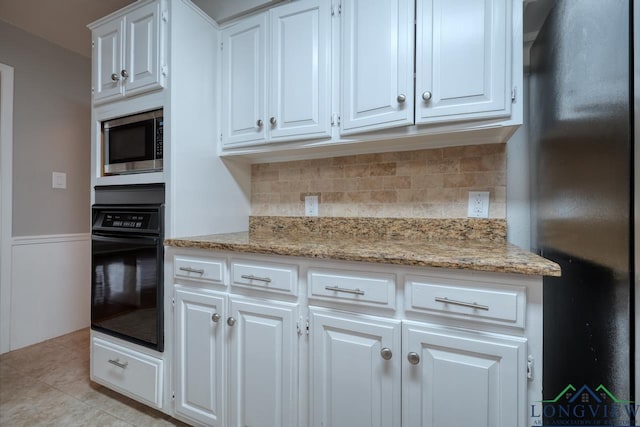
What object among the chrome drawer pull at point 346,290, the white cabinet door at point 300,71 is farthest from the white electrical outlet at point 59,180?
the chrome drawer pull at point 346,290

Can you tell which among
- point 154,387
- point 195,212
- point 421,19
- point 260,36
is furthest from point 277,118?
point 154,387

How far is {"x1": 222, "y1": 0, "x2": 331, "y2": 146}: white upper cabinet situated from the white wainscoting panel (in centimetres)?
188

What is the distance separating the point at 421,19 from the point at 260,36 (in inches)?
32.3

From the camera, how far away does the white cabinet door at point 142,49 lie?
4.73 ft

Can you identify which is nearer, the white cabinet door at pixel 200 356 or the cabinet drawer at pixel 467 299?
the cabinet drawer at pixel 467 299

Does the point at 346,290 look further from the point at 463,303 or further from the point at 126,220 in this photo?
the point at 126,220

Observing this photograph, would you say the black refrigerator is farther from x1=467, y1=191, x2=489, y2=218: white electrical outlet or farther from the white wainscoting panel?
the white wainscoting panel

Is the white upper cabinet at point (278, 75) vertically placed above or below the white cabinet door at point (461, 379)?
above

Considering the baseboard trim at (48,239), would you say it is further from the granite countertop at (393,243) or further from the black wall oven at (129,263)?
the granite countertop at (393,243)

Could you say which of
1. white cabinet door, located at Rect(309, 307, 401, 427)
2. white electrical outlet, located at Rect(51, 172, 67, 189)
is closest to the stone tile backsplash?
white cabinet door, located at Rect(309, 307, 401, 427)

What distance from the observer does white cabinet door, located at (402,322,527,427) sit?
0.85 meters

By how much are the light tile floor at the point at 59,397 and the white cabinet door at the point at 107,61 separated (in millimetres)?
1673

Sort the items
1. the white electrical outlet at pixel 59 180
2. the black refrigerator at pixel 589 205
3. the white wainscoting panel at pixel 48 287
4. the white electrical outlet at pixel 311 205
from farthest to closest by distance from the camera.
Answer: the white electrical outlet at pixel 59 180 → the white wainscoting panel at pixel 48 287 → the white electrical outlet at pixel 311 205 → the black refrigerator at pixel 589 205

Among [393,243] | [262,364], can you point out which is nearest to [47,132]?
[262,364]
